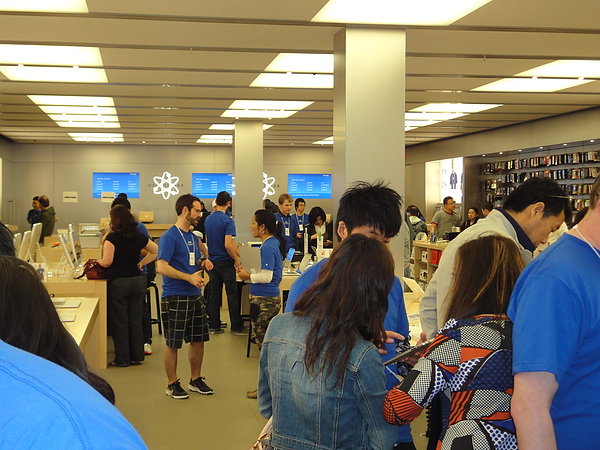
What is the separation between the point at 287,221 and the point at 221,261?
2879mm

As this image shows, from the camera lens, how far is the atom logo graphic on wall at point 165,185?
2123 centimetres

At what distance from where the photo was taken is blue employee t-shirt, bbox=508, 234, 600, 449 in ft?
5.04

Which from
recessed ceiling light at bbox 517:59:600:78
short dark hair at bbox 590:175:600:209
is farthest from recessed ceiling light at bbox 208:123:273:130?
short dark hair at bbox 590:175:600:209

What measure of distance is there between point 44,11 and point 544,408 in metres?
5.58

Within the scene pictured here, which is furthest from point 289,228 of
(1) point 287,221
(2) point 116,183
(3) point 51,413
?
(3) point 51,413

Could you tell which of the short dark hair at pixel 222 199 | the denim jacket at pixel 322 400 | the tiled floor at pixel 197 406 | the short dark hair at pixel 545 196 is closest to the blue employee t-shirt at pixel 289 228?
the short dark hair at pixel 222 199

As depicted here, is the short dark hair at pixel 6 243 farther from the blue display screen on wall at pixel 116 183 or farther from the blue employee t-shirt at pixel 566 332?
the blue display screen on wall at pixel 116 183

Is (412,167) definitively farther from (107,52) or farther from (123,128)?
(107,52)

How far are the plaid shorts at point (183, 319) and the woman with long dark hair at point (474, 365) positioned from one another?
3770mm

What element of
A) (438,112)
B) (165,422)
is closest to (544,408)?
(165,422)

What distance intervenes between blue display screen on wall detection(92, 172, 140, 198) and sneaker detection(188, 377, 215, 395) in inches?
610

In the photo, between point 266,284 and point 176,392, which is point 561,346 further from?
point 266,284

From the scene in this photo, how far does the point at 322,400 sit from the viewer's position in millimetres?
2156

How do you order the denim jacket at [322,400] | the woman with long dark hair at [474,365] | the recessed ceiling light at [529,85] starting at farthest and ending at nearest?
1. the recessed ceiling light at [529,85]
2. the denim jacket at [322,400]
3. the woman with long dark hair at [474,365]
